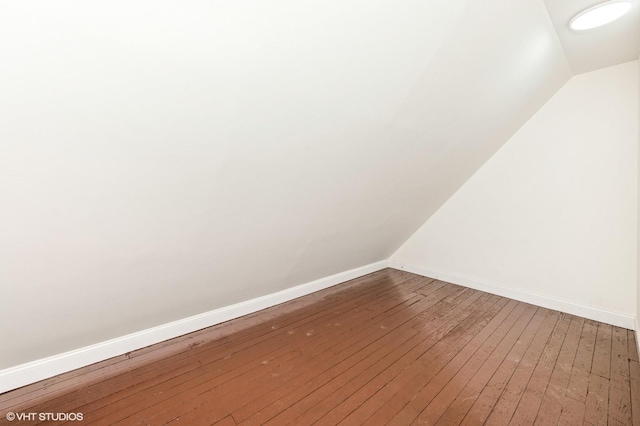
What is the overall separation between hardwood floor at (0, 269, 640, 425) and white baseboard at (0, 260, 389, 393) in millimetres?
60

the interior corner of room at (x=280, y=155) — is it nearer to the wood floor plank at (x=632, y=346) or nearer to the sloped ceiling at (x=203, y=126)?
the sloped ceiling at (x=203, y=126)

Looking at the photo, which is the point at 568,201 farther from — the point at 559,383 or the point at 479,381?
the point at 479,381

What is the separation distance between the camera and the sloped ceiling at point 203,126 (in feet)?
3.01

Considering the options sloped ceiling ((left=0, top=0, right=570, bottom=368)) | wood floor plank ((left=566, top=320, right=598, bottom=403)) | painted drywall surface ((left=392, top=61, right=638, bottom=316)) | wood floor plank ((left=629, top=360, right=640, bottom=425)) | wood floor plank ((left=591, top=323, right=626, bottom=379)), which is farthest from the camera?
painted drywall surface ((left=392, top=61, right=638, bottom=316))

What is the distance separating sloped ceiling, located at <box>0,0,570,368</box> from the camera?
92cm

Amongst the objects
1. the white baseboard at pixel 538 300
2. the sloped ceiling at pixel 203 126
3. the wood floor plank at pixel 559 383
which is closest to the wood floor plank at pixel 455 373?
the wood floor plank at pixel 559 383

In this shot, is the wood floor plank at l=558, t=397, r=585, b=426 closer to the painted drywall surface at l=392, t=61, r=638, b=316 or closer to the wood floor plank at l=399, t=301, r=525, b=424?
the wood floor plank at l=399, t=301, r=525, b=424

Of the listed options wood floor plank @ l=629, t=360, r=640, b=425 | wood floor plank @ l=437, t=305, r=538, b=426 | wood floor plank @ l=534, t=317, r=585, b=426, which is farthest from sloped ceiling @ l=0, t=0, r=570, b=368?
wood floor plank @ l=629, t=360, r=640, b=425

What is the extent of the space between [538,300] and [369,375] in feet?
7.72

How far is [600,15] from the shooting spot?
168 centimetres

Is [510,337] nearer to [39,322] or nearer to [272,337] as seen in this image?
[272,337]

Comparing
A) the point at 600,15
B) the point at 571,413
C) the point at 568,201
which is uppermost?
the point at 600,15

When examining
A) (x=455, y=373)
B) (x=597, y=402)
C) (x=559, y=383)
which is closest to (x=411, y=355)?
(x=455, y=373)

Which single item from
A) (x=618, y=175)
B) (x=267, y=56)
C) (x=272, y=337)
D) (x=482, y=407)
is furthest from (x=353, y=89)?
(x=618, y=175)
